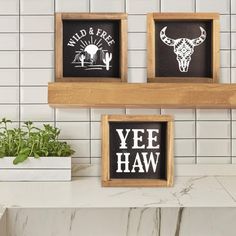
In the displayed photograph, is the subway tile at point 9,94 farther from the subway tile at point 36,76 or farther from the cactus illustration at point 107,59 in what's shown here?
the cactus illustration at point 107,59

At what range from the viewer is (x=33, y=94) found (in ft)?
5.41

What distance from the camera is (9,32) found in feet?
5.40

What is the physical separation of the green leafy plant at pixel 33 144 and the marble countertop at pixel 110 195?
0.10 m

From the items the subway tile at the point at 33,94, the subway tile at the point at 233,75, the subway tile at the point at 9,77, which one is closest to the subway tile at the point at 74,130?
the subway tile at the point at 33,94

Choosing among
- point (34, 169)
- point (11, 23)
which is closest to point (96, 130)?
point (34, 169)

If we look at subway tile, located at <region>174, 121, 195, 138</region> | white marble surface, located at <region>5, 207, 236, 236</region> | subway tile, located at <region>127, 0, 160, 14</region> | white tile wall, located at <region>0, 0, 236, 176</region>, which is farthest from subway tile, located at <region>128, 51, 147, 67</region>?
white marble surface, located at <region>5, 207, 236, 236</region>

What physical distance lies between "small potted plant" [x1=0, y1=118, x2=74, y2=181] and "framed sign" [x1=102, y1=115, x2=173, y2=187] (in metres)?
0.15

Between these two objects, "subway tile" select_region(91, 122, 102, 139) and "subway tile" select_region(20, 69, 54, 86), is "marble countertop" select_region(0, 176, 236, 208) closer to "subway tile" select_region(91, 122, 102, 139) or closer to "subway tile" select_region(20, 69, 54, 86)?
"subway tile" select_region(91, 122, 102, 139)

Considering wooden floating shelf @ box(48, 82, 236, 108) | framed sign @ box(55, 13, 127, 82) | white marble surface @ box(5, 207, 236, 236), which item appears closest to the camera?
white marble surface @ box(5, 207, 236, 236)

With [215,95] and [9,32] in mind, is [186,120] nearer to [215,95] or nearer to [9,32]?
[215,95]

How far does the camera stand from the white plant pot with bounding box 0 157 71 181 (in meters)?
1.51

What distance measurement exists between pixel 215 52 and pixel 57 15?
579 mm

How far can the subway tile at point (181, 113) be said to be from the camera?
166 cm

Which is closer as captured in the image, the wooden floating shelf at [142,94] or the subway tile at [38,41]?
the wooden floating shelf at [142,94]
